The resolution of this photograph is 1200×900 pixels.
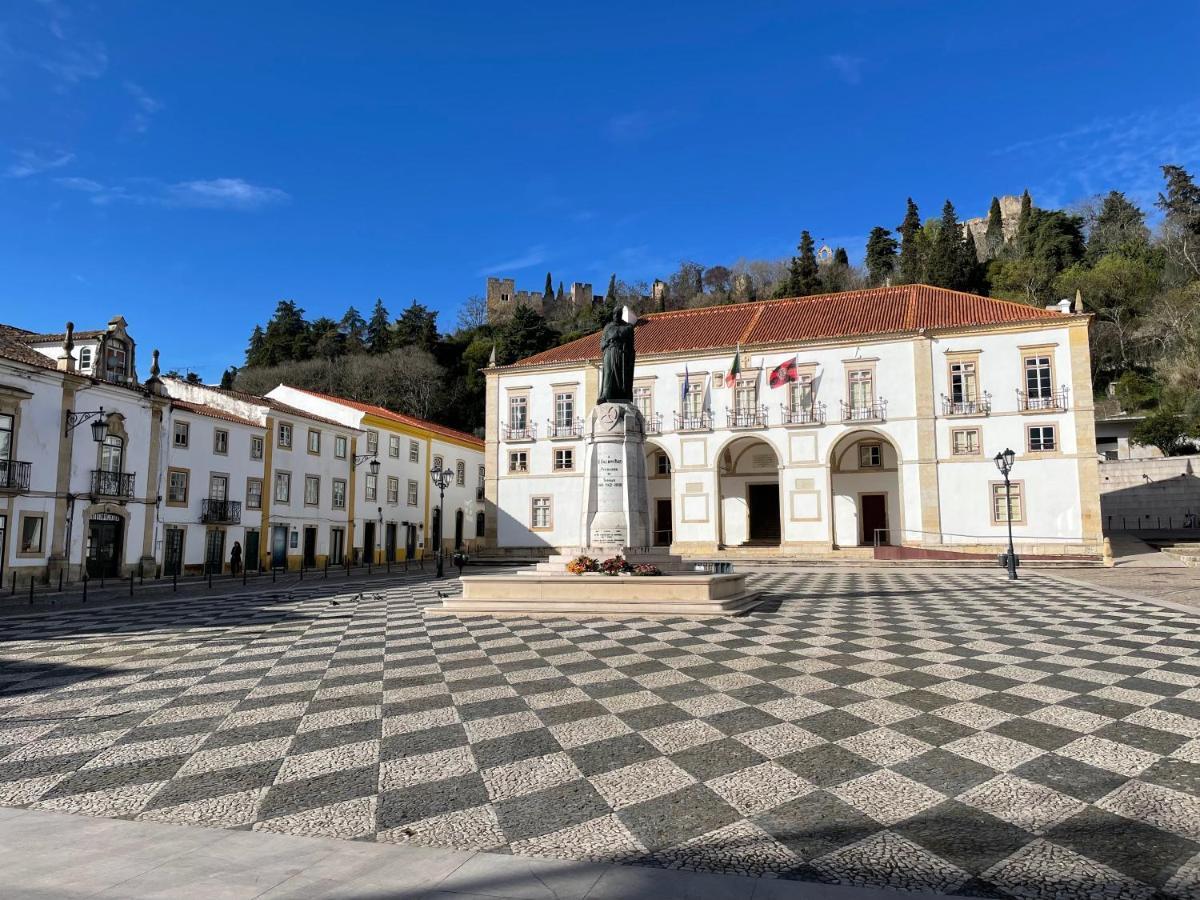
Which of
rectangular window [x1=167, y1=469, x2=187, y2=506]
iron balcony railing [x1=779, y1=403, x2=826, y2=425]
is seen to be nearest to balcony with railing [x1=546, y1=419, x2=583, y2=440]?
iron balcony railing [x1=779, y1=403, x2=826, y2=425]

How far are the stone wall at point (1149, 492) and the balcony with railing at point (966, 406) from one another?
13826 millimetres

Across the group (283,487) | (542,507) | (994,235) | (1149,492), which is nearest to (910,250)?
(994,235)

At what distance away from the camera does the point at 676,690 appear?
651cm

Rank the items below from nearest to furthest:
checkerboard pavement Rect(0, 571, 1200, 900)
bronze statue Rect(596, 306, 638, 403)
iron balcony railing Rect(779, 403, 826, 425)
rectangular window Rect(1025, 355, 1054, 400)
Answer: checkerboard pavement Rect(0, 571, 1200, 900) → bronze statue Rect(596, 306, 638, 403) → rectangular window Rect(1025, 355, 1054, 400) → iron balcony railing Rect(779, 403, 826, 425)

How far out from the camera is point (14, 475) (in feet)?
70.6

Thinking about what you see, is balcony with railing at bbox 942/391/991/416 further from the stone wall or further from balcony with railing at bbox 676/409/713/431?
the stone wall

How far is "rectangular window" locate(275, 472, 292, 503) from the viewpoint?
3278 centimetres

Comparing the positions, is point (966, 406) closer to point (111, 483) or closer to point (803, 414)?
point (803, 414)

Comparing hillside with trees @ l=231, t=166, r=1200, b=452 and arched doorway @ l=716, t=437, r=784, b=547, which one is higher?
hillside with trees @ l=231, t=166, r=1200, b=452

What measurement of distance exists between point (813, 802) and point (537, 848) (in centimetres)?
156

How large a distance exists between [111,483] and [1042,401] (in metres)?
35.9

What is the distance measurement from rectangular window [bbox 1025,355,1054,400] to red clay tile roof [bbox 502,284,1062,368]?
5.84 ft

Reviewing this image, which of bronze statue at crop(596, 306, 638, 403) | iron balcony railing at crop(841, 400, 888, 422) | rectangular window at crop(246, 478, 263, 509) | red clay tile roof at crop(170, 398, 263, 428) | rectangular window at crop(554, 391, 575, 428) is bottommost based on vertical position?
rectangular window at crop(246, 478, 263, 509)


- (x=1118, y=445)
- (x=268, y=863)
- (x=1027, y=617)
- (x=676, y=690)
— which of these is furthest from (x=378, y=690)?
(x=1118, y=445)
